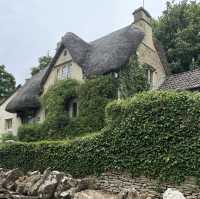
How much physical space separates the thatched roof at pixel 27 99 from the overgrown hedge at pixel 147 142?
36.5 ft

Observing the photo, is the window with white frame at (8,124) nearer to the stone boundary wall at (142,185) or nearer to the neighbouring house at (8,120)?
the neighbouring house at (8,120)

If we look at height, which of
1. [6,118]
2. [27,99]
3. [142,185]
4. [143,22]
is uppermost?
[143,22]

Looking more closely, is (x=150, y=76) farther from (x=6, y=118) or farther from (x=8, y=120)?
(x=6, y=118)

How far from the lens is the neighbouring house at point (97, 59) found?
78.0 feet

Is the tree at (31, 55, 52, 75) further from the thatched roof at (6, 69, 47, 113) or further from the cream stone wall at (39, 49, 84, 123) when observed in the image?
the cream stone wall at (39, 49, 84, 123)

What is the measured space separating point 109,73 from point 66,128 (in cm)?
453

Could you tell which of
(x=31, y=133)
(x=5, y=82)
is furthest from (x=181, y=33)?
(x=5, y=82)

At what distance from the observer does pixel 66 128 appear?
24125mm

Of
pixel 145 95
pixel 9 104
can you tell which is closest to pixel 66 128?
pixel 9 104

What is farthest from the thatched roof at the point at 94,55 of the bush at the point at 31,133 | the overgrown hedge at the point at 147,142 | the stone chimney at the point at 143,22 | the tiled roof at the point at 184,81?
the overgrown hedge at the point at 147,142

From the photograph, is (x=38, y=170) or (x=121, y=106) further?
(x=38, y=170)

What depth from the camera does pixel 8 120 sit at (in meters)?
32.3

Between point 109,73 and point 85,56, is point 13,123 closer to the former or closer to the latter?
point 85,56

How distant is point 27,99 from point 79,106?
645 centimetres
